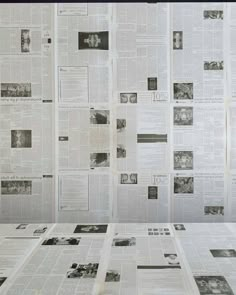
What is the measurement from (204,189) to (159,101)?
0.47m

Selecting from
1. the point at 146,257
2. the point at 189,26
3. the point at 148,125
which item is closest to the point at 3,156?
the point at 148,125

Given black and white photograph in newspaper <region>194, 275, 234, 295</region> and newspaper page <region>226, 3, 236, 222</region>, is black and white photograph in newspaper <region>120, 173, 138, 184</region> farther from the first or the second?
black and white photograph in newspaper <region>194, 275, 234, 295</region>

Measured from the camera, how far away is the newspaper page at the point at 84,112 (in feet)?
5.89

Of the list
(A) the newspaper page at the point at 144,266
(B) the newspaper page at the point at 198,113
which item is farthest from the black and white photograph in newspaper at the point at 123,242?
(B) the newspaper page at the point at 198,113

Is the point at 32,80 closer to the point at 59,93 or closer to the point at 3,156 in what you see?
the point at 59,93

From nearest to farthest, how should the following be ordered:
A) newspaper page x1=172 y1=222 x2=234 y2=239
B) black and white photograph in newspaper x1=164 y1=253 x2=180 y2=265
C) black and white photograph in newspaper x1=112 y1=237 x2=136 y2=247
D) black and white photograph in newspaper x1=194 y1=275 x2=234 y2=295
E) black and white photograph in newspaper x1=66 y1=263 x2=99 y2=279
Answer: black and white photograph in newspaper x1=194 y1=275 x2=234 y2=295 < black and white photograph in newspaper x1=66 y1=263 x2=99 y2=279 < black and white photograph in newspaper x1=164 y1=253 x2=180 y2=265 < black and white photograph in newspaper x1=112 y1=237 x2=136 y2=247 < newspaper page x1=172 y1=222 x2=234 y2=239

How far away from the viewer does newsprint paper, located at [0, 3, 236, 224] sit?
1.79m

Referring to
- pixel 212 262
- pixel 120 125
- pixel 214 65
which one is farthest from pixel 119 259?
pixel 214 65

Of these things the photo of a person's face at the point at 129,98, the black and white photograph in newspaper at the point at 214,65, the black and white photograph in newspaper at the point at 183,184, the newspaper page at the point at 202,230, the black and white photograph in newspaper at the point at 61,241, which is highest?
the black and white photograph in newspaper at the point at 214,65

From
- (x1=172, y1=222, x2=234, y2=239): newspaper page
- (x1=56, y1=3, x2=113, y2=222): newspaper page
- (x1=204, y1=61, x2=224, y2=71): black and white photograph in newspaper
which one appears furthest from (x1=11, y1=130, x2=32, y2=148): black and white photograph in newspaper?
(x1=204, y1=61, x2=224, y2=71): black and white photograph in newspaper

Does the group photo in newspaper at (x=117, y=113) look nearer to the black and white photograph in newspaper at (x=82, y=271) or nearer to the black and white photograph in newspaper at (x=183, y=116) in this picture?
the black and white photograph in newspaper at (x=183, y=116)

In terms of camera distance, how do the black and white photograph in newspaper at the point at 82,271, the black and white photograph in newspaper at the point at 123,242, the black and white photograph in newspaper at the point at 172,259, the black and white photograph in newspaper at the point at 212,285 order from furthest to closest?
the black and white photograph in newspaper at the point at 123,242 → the black and white photograph in newspaper at the point at 172,259 → the black and white photograph in newspaper at the point at 82,271 → the black and white photograph in newspaper at the point at 212,285

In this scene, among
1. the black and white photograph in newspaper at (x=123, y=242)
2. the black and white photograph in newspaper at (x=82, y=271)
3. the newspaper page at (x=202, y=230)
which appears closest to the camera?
the black and white photograph in newspaper at (x=82, y=271)

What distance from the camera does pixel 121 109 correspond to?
5.91 feet
